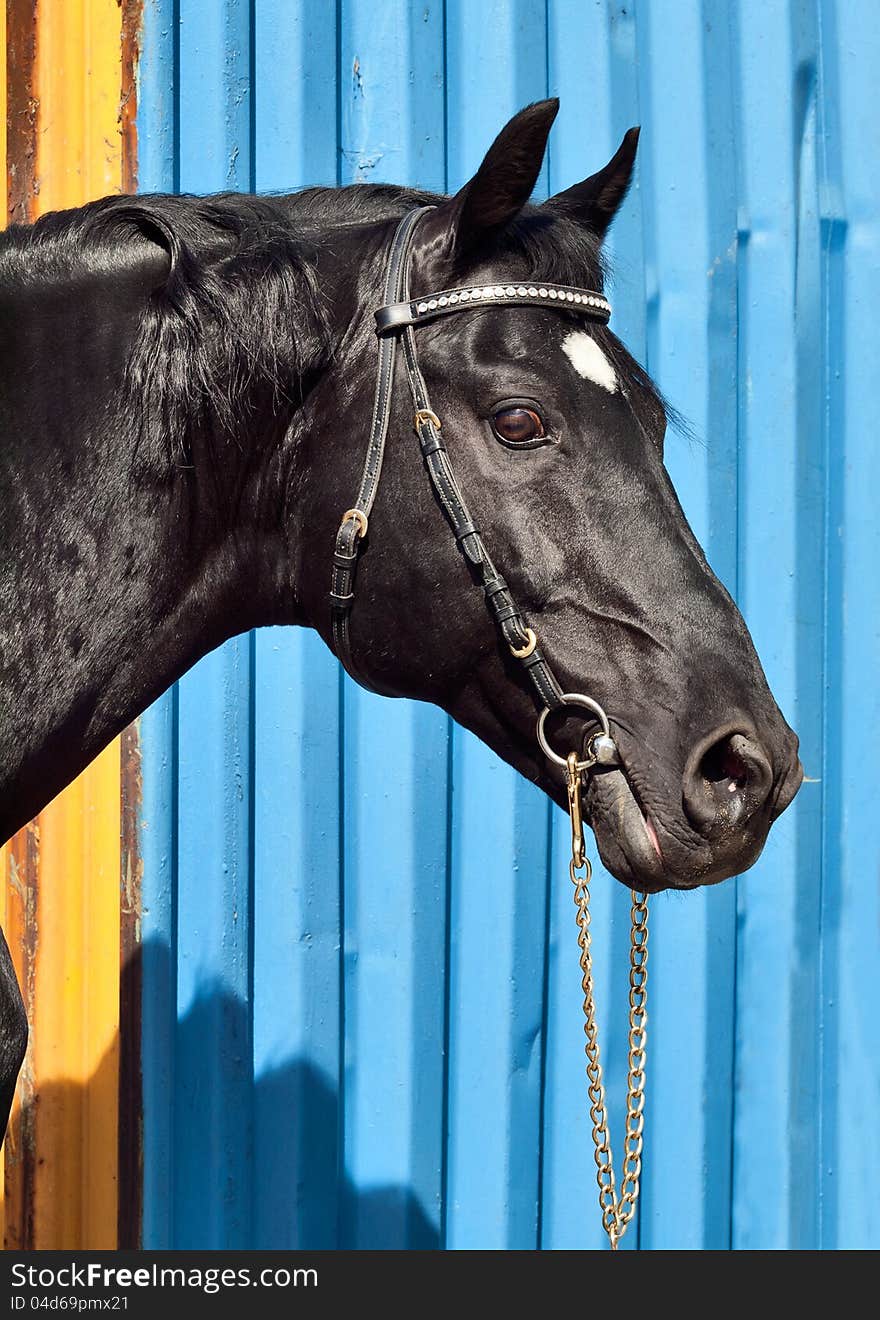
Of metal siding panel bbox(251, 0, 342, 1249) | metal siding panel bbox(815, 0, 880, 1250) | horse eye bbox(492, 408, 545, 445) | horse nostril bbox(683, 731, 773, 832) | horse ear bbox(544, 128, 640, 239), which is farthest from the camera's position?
metal siding panel bbox(815, 0, 880, 1250)

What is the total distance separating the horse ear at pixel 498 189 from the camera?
1563 millimetres

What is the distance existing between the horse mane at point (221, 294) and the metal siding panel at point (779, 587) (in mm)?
1487

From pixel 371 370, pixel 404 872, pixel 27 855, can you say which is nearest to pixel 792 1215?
pixel 404 872

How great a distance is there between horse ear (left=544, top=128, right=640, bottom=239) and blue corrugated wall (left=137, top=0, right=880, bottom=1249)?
1123 millimetres

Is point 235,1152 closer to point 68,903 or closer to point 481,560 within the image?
point 68,903

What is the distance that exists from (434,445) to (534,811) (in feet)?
5.21

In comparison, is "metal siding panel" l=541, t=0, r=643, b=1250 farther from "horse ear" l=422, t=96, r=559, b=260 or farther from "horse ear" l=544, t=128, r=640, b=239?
"horse ear" l=422, t=96, r=559, b=260

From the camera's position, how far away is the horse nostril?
154 centimetres

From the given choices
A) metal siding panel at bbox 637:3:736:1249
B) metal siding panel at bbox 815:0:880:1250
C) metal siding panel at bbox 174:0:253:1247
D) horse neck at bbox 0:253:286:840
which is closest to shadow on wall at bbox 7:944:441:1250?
metal siding panel at bbox 174:0:253:1247

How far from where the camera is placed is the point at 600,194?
6.34 ft

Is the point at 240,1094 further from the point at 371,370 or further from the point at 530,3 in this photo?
the point at 530,3

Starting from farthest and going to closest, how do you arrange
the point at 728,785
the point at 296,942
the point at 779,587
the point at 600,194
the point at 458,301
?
1. the point at 779,587
2. the point at 296,942
3. the point at 600,194
4. the point at 458,301
5. the point at 728,785

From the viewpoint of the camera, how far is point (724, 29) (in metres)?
3.13

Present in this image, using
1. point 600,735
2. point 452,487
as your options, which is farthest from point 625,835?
point 452,487
